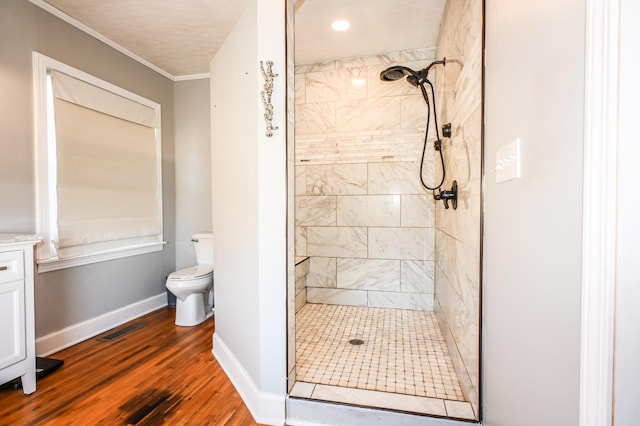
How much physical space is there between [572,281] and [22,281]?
2451 millimetres

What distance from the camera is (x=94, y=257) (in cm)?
270

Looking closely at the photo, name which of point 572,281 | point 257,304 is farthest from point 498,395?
point 257,304

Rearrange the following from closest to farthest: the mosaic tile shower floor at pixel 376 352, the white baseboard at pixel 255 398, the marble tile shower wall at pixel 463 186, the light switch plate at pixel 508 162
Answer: the light switch plate at pixel 508 162 < the marble tile shower wall at pixel 463 186 < the white baseboard at pixel 255 398 < the mosaic tile shower floor at pixel 376 352

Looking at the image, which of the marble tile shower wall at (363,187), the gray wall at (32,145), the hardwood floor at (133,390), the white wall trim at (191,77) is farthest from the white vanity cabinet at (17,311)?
the white wall trim at (191,77)

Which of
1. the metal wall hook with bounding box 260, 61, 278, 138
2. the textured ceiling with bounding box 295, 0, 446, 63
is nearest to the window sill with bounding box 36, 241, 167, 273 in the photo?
the metal wall hook with bounding box 260, 61, 278, 138

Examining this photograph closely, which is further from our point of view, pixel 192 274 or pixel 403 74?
pixel 192 274

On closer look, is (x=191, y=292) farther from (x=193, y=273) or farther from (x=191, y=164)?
(x=191, y=164)

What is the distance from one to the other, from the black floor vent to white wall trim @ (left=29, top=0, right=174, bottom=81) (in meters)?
2.44

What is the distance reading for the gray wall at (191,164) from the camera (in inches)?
138

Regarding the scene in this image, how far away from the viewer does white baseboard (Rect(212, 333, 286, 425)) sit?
1.62 meters

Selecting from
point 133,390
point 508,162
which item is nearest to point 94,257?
point 133,390

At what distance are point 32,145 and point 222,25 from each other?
160cm

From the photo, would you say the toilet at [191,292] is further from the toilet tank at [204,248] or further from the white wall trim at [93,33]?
the white wall trim at [93,33]

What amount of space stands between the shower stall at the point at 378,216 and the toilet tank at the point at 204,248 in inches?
34.7
